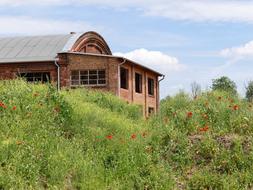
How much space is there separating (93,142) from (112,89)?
19.2 meters

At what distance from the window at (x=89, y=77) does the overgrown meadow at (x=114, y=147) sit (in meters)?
17.7

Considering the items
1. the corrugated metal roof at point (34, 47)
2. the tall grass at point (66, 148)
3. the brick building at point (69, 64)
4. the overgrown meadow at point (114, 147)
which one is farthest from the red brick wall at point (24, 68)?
the tall grass at point (66, 148)

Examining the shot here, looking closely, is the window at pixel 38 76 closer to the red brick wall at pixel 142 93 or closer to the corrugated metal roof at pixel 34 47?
the corrugated metal roof at pixel 34 47

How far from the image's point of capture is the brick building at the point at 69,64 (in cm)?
2988

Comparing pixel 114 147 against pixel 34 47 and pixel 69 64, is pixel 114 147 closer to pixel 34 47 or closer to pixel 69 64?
pixel 69 64

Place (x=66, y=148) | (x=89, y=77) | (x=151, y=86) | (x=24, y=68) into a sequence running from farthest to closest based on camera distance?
(x=151, y=86) < (x=24, y=68) < (x=89, y=77) < (x=66, y=148)

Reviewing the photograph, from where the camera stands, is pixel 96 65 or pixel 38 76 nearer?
pixel 96 65

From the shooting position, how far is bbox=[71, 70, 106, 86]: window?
30266 mm

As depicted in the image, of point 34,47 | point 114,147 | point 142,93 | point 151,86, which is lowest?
point 114,147

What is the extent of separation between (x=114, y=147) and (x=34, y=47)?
23601mm

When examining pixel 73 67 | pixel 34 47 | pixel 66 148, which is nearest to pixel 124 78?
pixel 73 67

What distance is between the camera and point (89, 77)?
99.7 ft

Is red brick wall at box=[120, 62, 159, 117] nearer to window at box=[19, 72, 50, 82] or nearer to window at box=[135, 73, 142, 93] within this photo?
window at box=[135, 73, 142, 93]

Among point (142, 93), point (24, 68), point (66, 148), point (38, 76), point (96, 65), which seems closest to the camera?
point (66, 148)
